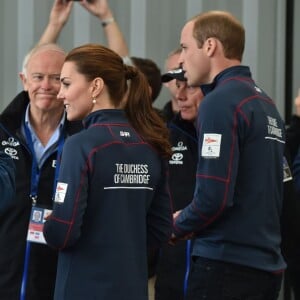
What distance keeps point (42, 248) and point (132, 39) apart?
176 centimetres

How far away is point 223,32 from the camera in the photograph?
337cm

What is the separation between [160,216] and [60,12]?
184 centimetres

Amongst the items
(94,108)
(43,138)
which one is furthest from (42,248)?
(94,108)

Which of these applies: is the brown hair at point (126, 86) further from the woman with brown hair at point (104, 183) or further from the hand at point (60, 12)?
the hand at point (60, 12)

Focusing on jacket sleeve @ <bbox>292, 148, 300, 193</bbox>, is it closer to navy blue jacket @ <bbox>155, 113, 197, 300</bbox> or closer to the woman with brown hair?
navy blue jacket @ <bbox>155, 113, 197, 300</bbox>

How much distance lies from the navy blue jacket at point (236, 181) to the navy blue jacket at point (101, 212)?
0.78ft

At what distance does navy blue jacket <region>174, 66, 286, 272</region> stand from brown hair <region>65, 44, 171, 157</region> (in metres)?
0.18

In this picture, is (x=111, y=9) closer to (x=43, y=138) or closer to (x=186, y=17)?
(x=186, y=17)

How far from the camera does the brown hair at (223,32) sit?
337 cm

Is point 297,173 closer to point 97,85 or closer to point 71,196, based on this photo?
point 97,85

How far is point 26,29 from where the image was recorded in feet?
16.2

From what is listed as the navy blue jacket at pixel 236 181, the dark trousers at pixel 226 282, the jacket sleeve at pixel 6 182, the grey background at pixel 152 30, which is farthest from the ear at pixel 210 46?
the grey background at pixel 152 30

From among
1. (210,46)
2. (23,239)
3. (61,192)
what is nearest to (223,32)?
(210,46)

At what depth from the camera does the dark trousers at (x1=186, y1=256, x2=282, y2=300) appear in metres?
3.19
